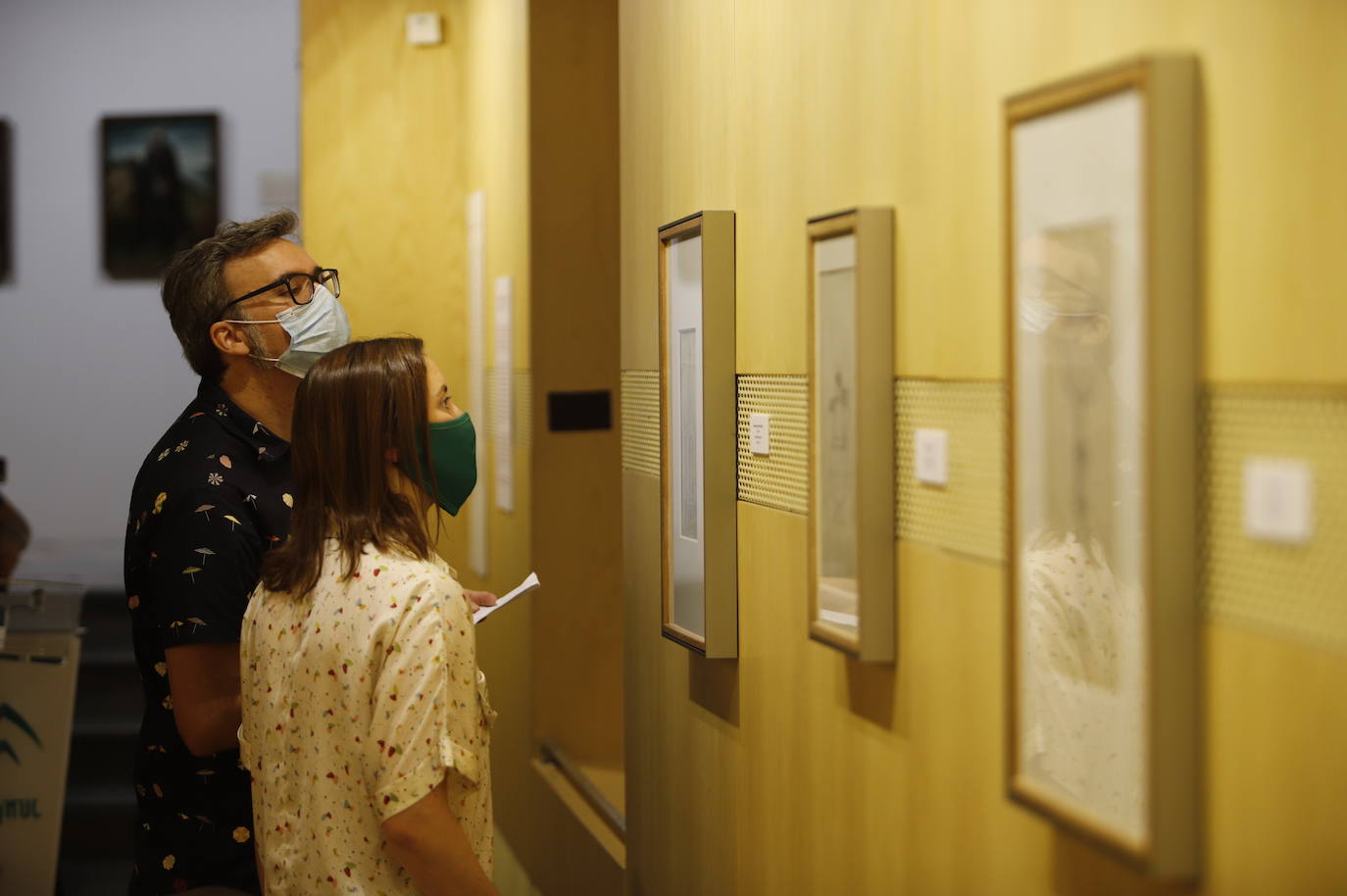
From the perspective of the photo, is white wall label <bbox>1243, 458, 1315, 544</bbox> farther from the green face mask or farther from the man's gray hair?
the man's gray hair

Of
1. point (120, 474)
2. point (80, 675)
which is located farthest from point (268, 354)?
point (120, 474)

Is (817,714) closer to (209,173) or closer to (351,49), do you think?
(351,49)

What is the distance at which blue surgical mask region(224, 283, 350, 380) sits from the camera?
292 centimetres

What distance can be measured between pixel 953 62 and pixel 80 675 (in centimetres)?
690

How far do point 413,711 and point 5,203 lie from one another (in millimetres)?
8661

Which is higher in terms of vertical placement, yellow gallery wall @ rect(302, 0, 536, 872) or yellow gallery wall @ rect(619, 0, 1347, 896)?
yellow gallery wall @ rect(302, 0, 536, 872)

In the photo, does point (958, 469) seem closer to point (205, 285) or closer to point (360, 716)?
point (360, 716)

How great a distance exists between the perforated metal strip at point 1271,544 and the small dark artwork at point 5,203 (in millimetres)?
9536

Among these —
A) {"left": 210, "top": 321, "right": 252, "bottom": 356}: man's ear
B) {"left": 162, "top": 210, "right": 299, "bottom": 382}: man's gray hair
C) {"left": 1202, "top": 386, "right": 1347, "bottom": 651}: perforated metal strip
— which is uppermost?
{"left": 162, "top": 210, "right": 299, "bottom": 382}: man's gray hair

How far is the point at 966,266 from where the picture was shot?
1.80 meters

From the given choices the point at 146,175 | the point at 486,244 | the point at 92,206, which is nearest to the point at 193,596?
the point at 486,244

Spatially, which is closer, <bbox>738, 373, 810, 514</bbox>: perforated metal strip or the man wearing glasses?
<bbox>738, 373, 810, 514</bbox>: perforated metal strip

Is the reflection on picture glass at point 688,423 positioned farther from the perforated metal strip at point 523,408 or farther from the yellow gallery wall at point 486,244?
the perforated metal strip at point 523,408

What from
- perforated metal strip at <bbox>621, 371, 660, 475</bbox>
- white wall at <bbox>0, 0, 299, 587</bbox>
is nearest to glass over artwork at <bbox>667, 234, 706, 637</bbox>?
perforated metal strip at <bbox>621, 371, 660, 475</bbox>
